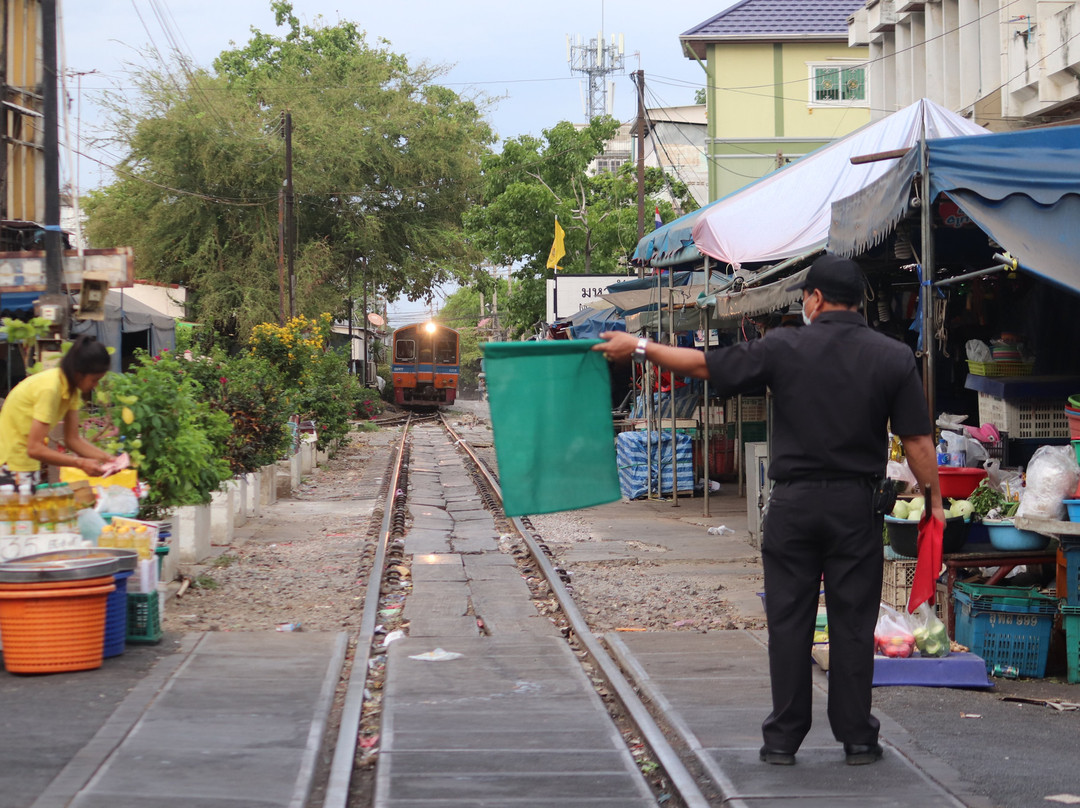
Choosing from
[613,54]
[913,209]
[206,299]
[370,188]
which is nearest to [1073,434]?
[913,209]

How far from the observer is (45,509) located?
7039mm

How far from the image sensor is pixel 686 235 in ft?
47.1

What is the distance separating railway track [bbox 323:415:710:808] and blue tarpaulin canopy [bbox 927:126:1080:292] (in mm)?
2982

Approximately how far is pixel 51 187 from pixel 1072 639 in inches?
334

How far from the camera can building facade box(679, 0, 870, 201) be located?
106 ft

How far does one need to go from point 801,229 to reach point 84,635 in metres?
7.37

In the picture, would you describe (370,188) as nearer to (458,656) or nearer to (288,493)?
(288,493)

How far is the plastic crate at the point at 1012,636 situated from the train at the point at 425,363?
36.6 metres

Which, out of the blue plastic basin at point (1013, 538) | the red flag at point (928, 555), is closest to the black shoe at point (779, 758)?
the red flag at point (928, 555)

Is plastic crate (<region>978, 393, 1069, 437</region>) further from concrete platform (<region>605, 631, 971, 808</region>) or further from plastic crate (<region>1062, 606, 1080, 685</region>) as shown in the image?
concrete platform (<region>605, 631, 971, 808</region>)

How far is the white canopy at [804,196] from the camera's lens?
1024 cm

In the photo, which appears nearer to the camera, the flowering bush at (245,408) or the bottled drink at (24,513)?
the bottled drink at (24,513)

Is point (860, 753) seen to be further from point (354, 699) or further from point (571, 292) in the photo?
point (571, 292)

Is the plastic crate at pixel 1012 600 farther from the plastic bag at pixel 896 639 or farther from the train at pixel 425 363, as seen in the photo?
the train at pixel 425 363
